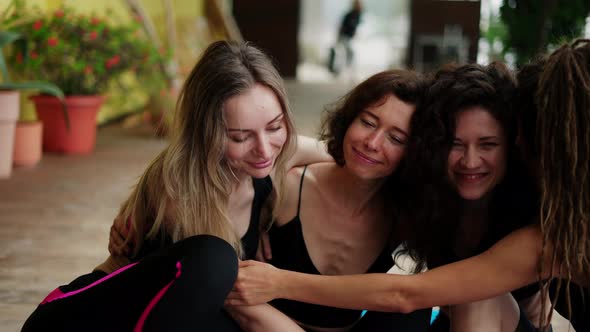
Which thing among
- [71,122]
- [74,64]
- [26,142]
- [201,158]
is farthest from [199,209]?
[71,122]

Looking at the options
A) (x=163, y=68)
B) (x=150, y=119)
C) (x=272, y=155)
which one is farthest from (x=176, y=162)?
(x=150, y=119)

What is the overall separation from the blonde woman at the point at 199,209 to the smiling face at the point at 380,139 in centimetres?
16

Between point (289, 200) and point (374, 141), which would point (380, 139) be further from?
point (289, 200)

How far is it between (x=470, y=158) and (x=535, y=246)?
0.24 metres

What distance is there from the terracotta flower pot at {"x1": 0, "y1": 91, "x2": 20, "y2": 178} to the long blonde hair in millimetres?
2287

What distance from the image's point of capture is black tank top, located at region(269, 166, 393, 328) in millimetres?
1646

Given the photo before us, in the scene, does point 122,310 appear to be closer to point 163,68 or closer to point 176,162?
point 176,162

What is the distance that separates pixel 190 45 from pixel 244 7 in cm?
455

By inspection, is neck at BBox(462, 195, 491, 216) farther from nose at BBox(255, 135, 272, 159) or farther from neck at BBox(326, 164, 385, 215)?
nose at BBox(255, 135, 272, 159)

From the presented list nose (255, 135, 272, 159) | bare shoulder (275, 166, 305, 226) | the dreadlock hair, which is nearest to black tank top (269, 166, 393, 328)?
bare shoulder (275, 166, 305, 226)

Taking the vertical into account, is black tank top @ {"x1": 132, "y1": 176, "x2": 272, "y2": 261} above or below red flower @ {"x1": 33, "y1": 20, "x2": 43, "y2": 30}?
below

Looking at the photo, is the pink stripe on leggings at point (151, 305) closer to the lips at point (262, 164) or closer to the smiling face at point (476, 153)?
the lips at point (262, 164)

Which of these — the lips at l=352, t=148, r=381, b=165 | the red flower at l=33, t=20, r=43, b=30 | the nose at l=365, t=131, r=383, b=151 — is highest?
the red flower at l=33, t=20, r=43, b=30

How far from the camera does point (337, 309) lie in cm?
165
